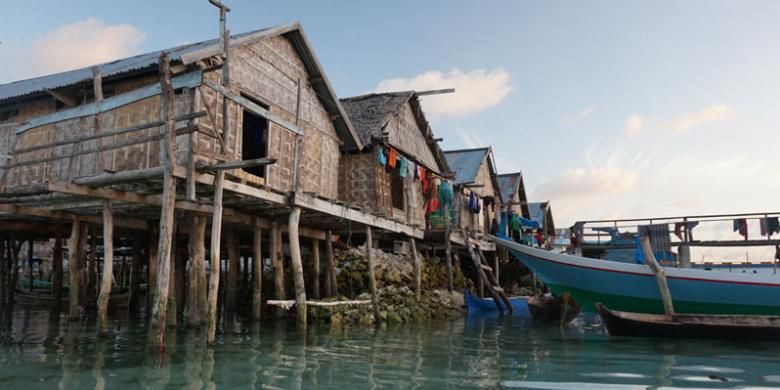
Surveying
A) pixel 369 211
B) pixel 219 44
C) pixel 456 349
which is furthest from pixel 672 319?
pixel 219 44

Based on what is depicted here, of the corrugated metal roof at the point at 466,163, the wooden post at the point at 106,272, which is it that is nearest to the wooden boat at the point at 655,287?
the wooden post at the point at 106,272

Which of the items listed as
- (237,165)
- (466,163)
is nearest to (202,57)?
(237,165)

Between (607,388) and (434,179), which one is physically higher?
(434,179)

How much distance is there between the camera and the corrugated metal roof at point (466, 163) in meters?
24.7

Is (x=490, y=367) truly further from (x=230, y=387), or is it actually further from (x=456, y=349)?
(x=230, y=387)

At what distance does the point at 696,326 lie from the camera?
1067 centimetres

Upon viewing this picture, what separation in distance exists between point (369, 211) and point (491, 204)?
13523mm

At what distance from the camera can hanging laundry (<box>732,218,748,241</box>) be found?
67.5 feet

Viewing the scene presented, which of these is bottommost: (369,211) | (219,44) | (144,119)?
(369,211)

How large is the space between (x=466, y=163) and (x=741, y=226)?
35.1ft

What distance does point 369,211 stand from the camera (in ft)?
45.9

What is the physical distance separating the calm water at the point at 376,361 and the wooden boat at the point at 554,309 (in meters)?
2.53

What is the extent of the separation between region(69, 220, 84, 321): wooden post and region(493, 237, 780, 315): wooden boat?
34.7 ft

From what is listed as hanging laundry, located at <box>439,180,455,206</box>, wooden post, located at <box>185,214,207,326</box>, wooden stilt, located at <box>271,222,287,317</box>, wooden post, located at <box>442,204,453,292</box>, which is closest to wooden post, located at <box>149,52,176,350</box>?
wooden post, located at <box>185,214,207,326</box>
